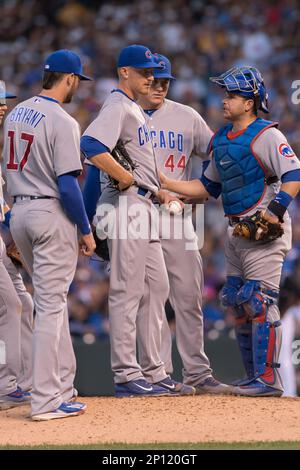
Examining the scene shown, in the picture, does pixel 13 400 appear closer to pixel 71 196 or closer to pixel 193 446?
pixel 71 196

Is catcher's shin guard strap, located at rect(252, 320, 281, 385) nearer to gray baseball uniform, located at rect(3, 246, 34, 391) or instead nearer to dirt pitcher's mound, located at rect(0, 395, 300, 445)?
dirt pitcher's mound, located at rect(0, 395, 300, 445)

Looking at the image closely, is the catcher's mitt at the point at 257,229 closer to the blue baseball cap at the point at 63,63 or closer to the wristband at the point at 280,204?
the wristband at the point at 280,204

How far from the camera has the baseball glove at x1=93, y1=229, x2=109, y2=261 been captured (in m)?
6.58

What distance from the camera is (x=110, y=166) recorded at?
6.18 m

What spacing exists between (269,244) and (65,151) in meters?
1.51

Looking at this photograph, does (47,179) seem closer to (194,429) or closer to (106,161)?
(106,161)

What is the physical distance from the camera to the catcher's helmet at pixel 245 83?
21.4 ft

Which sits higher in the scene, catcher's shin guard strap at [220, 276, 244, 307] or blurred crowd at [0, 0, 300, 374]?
blurred crowd at [0, 0, 300, 374]

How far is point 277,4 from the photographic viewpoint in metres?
15.7

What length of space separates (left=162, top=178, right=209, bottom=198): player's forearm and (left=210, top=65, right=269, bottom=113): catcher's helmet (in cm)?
66

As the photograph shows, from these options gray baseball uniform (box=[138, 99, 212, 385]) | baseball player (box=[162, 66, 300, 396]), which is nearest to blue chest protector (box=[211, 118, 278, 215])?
baseball player (box=[162, 66, 300, 396])

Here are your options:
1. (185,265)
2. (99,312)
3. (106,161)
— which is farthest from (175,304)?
(99,312)

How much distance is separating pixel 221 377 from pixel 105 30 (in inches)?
319

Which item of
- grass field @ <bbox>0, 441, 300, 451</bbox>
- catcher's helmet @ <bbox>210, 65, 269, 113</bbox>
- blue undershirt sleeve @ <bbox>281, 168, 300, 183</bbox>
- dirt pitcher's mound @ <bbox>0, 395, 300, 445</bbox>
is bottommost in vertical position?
grass field @ <bbox>0, 441, 300, 451</bbox>
